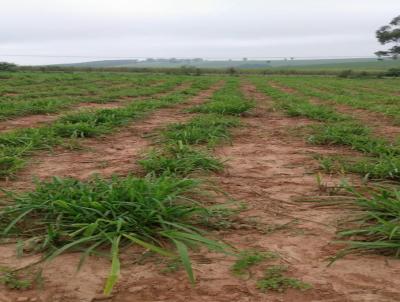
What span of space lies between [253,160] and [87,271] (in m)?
2.37

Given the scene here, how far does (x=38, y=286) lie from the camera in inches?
66.7

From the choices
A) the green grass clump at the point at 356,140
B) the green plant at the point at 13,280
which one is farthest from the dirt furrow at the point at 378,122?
the green plant at the point at 13,280

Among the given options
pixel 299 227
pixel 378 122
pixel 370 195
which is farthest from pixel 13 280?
pixel 378 122

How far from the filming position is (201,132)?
5.08 metres

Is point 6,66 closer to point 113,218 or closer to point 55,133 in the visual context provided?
point 55,133

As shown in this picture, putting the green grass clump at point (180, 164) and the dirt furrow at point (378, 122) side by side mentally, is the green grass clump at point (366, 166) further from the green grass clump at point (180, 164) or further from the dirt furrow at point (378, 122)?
the dirt furrow at point (378, 122)

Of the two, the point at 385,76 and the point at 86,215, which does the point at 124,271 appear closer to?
the point at 86,215

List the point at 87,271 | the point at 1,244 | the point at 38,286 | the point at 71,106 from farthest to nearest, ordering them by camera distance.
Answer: the point at 71,106 → the point at 1,244 → the point at 87,271 → the point at 38,286

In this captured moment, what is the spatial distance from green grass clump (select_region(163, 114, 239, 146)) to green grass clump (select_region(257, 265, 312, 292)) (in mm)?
2753

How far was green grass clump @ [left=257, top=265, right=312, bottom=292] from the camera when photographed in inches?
66.6

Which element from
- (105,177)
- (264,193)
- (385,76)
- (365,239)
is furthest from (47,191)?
(385,76)

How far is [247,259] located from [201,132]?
3249 mm

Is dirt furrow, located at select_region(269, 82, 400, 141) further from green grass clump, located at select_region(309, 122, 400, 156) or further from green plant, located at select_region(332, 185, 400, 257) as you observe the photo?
green plant, located at select_region(332, 185, 400, 257)

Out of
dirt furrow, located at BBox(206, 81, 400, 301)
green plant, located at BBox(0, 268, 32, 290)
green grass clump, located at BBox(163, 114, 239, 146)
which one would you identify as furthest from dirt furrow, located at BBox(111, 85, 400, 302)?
green grass clump, located at BBox(163, 114, 239, 146)
